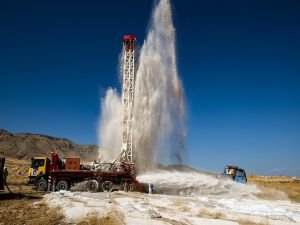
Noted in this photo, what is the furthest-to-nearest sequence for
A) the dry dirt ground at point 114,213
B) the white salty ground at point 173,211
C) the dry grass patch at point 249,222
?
1. the white salty ground at point 173,211
2. the dry grass patch at point 249,222
3. the dry dirt ground at point 114,213

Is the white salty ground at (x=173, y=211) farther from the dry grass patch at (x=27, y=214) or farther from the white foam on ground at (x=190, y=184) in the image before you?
the dry grass patch at (x=27, y=214)

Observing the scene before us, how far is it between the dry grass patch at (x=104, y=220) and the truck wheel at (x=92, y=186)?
13050mm

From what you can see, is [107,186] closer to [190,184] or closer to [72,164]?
[72,164]

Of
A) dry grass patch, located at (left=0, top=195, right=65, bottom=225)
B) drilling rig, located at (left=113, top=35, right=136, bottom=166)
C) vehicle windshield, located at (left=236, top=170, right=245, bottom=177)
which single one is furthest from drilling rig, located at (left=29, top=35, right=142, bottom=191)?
vehicle windshield, located at (left=236, top=170, right=245, bottom=177)

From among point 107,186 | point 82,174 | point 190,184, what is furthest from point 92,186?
point 190,184

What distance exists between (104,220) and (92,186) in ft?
48.2

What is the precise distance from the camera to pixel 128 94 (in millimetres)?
36344

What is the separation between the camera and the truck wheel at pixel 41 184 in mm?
31375

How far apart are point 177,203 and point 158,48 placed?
16.1m

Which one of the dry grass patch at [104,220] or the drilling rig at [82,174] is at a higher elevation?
the drilling rig at [82,174]

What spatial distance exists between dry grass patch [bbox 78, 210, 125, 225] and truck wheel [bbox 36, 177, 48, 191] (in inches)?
597

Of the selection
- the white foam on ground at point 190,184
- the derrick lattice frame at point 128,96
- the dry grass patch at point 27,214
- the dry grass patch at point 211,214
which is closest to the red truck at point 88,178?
the white foam on ground at point 190,184

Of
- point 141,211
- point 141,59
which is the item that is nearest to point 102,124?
point 141,59

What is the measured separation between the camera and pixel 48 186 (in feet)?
101
